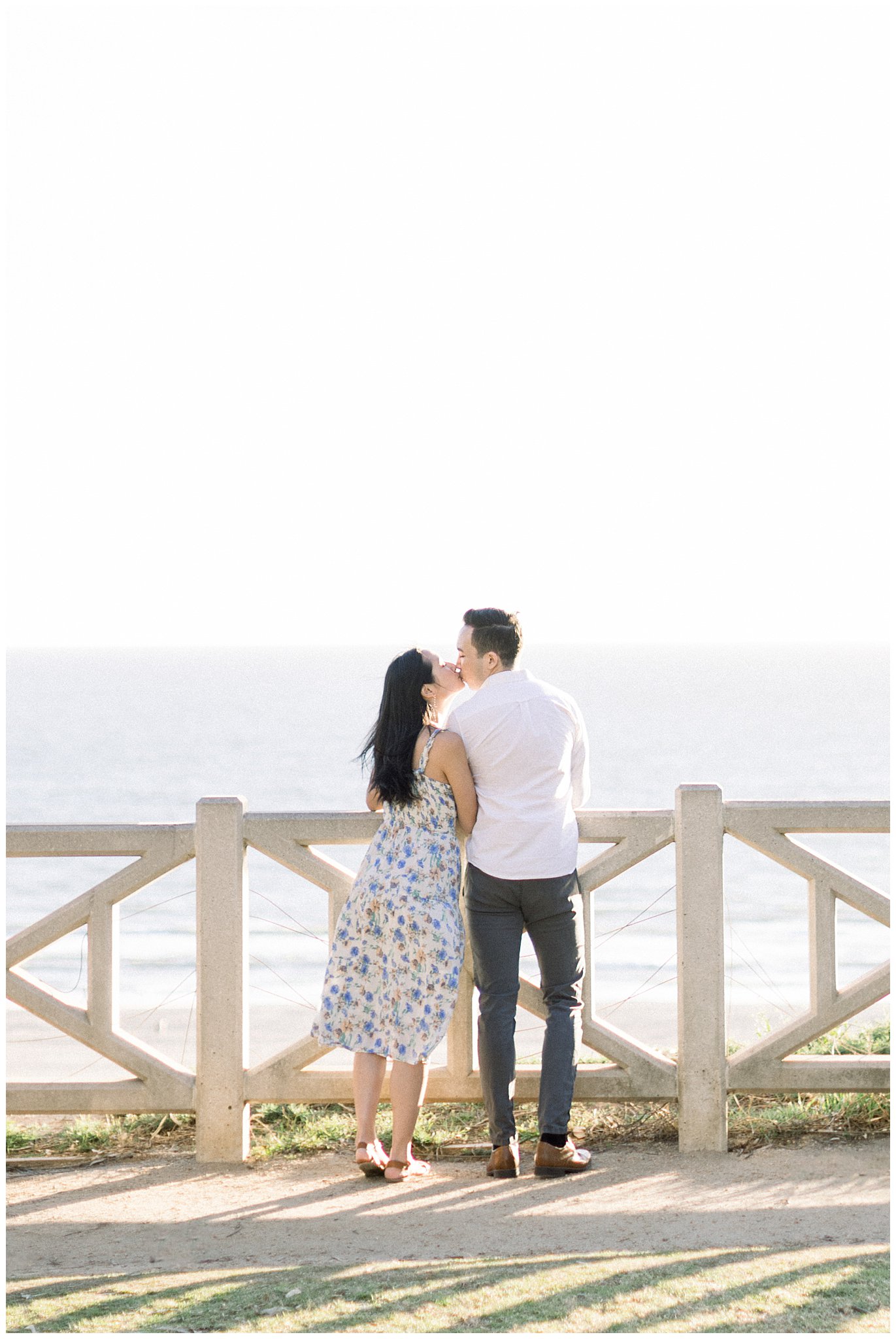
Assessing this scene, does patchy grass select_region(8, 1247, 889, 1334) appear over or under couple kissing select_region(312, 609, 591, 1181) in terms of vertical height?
under

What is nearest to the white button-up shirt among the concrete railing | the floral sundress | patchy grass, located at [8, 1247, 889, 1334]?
the floral sundress

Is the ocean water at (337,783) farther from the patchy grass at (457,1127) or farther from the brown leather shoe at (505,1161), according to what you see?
the brown leather shoe at (505,1161)

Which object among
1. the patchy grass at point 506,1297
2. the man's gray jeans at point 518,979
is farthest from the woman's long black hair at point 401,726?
the patchy grass at point 506,1297

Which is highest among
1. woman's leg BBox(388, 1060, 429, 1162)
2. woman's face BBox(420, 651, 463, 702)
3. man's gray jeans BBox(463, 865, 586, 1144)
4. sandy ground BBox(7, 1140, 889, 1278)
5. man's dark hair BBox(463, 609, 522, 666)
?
man's dark hair BBox(463, 609, 522, 666)

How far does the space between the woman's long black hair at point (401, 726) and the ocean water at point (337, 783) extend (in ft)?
4.29

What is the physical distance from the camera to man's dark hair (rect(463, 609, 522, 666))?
4953 mm

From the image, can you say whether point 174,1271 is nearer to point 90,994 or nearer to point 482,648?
point 90,994

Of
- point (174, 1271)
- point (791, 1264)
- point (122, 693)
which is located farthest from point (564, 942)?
point (122, 693)

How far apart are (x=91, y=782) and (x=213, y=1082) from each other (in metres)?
47.3

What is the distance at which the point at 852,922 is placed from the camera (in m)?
20.2

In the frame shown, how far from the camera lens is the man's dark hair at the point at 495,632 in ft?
16.3

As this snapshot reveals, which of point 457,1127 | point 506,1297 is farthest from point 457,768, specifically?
point 506,1297

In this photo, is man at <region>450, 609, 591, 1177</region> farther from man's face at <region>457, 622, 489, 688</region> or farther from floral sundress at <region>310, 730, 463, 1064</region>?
floral sundress at <region>310, 730, 463, 1064</region>

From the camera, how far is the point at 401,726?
16.1ft
